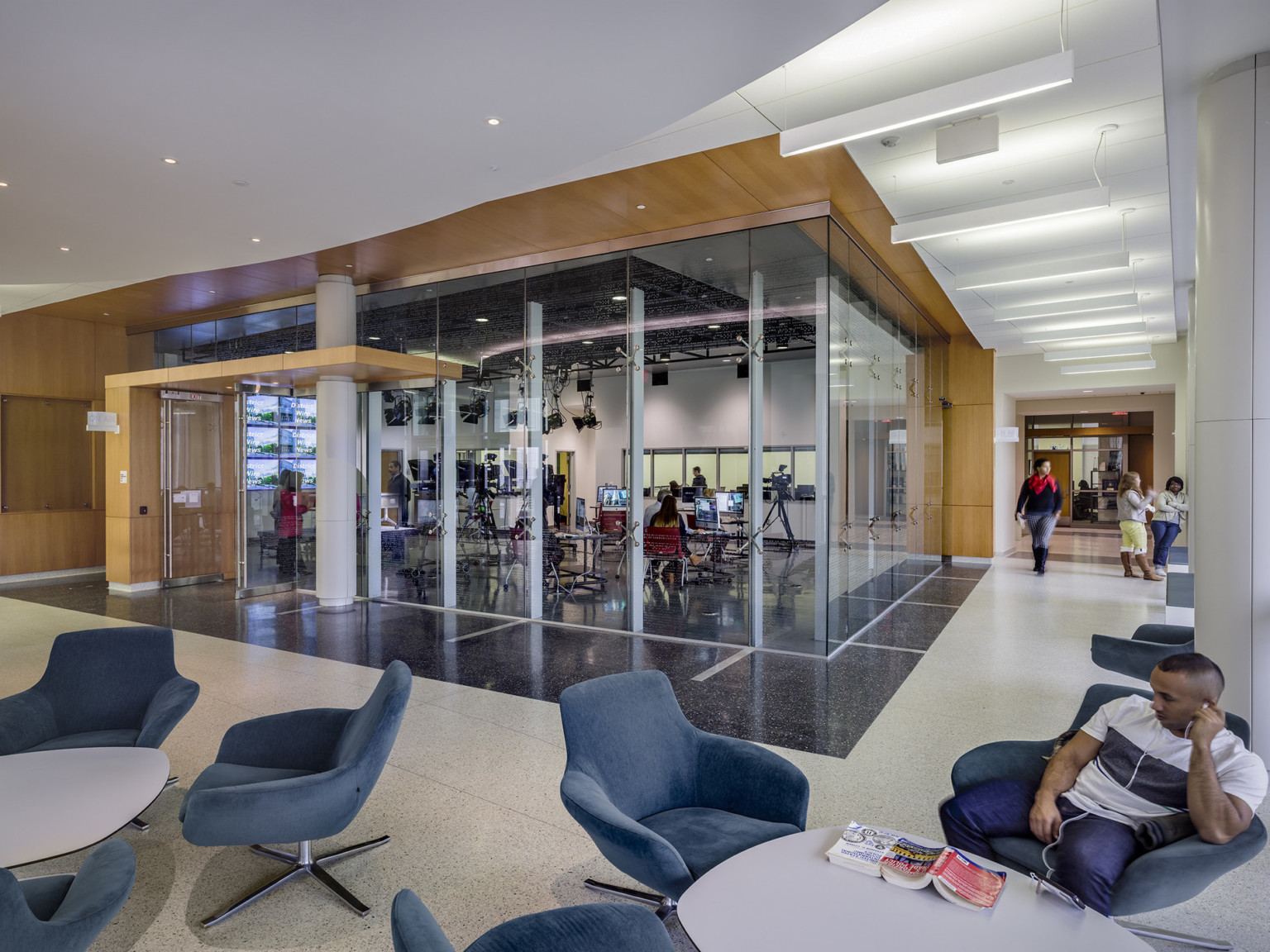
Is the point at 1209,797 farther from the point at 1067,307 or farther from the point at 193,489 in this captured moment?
the point at 193,489

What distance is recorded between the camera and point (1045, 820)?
252 centimetres

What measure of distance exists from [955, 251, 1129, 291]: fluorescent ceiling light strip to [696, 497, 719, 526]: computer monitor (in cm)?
393

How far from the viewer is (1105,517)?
23625mm

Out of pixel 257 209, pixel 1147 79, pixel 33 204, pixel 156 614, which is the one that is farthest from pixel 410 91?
pixel 156 614

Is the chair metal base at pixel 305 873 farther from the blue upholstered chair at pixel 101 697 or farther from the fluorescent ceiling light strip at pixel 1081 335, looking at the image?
the fluorescent ceiling light strip at pixel 1081 335

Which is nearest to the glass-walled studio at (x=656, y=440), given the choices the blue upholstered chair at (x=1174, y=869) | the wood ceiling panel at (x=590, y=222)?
the wood ceiling panel at (x=590, y=222)

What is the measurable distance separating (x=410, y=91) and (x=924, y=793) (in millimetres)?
4248

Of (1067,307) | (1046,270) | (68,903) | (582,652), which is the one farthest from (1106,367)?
(68,903)

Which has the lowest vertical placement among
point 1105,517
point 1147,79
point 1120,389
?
point 1105,517

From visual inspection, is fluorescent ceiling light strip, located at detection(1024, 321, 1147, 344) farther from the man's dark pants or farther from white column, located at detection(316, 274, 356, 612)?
the man's dark pants

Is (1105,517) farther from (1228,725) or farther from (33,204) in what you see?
(33,204)

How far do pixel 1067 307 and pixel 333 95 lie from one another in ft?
33.3

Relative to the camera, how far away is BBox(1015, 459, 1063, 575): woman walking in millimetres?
12414

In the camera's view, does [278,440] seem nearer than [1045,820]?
No
